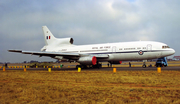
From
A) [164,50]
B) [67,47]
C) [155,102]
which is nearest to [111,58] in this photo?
[164,50]

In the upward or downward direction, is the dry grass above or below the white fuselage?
below

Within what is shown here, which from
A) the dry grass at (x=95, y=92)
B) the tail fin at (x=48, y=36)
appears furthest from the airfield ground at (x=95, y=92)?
the tail fin at (x=48, y=36)

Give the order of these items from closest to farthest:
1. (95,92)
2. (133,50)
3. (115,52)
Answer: (95,92), (133,50), (115,52)

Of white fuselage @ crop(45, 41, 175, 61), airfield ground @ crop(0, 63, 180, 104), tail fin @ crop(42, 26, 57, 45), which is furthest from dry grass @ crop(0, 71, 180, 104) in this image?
tail fin @ crop(42, 26, 57, 45)

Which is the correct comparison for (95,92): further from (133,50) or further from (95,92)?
(133,50)

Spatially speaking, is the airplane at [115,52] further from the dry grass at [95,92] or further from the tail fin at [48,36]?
the dry grass at [95,92]

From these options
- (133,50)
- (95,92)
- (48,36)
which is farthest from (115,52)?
(95,92)

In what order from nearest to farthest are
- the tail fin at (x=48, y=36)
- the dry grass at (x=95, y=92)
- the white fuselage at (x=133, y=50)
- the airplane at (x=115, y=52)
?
the dry grass at (x=95, y=92) < the white fuselage at (x=133, y=50) < the airplane at (x=115, y=52) < the tail fin at (x=48, y=36)

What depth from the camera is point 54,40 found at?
3928cm

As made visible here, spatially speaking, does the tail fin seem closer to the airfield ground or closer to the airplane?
the airplane

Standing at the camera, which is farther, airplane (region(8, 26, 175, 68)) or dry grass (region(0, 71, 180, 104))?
airplane (region(8, 26, 175, 68))

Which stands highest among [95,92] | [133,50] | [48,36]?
[48,36]

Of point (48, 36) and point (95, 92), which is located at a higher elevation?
point (48, 36)

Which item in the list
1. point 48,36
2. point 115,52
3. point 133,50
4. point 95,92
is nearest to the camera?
point 95,92
